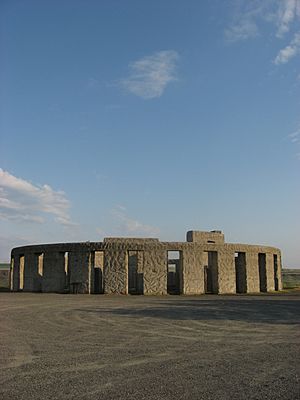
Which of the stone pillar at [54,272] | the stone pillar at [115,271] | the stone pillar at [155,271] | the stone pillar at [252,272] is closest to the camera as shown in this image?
the stone pillar at [115,271]

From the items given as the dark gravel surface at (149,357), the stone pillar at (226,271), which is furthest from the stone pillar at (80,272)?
the dark gravel surface at (149,357)

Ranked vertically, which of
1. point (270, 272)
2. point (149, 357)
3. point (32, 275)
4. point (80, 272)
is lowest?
point (149, 357)

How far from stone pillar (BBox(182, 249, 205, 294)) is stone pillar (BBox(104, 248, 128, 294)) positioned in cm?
396

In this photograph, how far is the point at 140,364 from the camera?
7.38 metres

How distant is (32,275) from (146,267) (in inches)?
337

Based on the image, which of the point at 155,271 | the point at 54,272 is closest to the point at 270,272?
the point at 155,271

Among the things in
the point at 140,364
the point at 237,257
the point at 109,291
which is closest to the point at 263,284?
the point at 237,257

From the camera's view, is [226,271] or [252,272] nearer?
[226,271]

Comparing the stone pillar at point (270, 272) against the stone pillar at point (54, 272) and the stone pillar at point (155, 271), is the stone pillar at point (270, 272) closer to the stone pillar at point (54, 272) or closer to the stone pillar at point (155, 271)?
the stone pillar at point (155, 271)

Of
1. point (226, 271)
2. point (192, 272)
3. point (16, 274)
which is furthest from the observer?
point (16, 274)

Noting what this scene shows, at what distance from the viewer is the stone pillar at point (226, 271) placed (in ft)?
92.0

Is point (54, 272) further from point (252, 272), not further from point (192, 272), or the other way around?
point (252, 272)

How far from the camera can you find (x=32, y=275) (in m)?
28.8

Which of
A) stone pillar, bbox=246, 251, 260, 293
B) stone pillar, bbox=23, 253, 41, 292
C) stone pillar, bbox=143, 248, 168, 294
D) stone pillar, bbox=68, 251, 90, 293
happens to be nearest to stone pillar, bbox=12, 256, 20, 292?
stone pillar, bbox=23, 253, 41, 292
